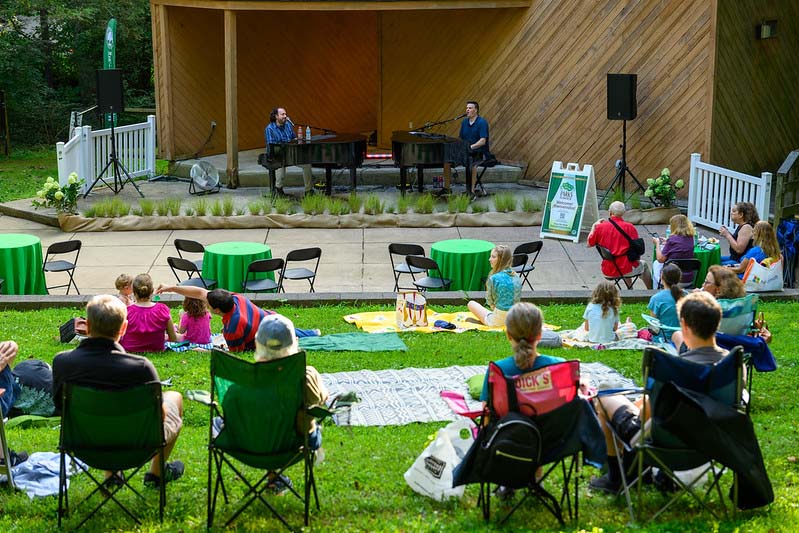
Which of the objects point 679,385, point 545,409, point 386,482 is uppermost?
point 679,385

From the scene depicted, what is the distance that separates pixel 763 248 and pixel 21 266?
285 inches

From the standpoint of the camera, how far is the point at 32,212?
15430 mm

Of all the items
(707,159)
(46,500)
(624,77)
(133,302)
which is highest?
(624,77)

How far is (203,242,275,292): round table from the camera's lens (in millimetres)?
11125

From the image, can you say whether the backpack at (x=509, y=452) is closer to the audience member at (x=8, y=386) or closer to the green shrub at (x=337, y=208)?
the audience member at (x=8, y=386)

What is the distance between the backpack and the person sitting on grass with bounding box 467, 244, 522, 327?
4.09 meters

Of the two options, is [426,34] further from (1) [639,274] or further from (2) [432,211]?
(1) [639,274]

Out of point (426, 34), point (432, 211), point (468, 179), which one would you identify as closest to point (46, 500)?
point (432, 211)

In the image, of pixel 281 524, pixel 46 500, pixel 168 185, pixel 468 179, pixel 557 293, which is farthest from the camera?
pixel 168 185

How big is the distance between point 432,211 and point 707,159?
3.88 meters

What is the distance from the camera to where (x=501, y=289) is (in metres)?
9.21

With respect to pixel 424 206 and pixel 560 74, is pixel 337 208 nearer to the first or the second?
pixel 424 206


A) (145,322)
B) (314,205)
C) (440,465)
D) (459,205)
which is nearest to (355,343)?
(145,322)

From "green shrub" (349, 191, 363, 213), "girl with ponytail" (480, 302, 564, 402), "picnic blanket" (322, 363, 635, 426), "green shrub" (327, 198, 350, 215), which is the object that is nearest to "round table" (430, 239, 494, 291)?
"picnic blanket" (322, 363, 635, 426)
